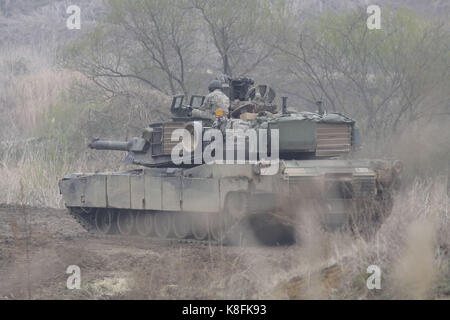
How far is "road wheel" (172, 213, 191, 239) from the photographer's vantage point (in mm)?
13133

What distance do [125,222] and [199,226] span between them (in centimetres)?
212

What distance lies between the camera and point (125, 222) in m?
14.5

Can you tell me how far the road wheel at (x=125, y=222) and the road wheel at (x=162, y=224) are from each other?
0.65 metres

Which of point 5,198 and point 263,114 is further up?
point 263,114

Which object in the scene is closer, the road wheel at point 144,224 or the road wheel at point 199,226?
the road wheel at point 199,226

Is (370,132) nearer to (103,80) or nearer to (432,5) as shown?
(103,80)

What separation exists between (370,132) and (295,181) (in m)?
8.85

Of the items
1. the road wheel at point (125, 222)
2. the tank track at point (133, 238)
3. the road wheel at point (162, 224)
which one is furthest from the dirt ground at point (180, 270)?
the road wheel at point (125, 222)

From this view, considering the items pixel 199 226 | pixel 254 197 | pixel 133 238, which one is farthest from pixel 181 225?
pixel 254 197

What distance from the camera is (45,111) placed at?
24828 millimetres

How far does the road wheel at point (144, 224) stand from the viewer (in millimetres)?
13961

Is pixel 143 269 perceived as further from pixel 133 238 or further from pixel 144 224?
pixel 144 224

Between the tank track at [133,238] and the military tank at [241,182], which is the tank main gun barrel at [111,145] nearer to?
the military tank at [241,182]
